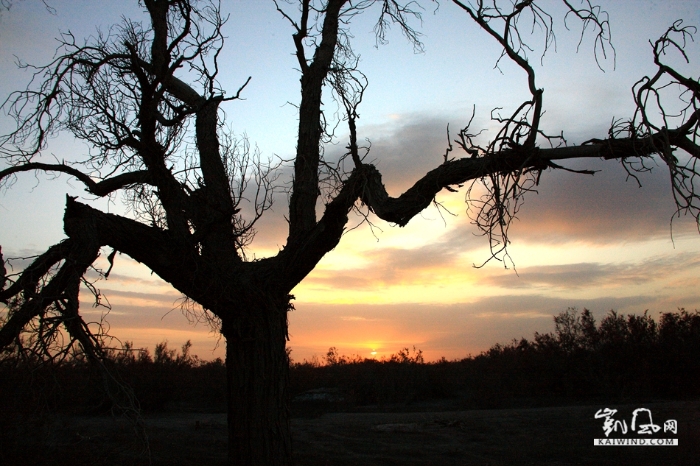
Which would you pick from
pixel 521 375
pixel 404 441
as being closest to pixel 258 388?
pixel 404 441

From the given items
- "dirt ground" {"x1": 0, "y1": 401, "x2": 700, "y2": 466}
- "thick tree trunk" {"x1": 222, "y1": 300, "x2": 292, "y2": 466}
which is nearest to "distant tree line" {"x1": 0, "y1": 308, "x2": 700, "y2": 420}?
"dirt ground" {"x1": 0, "y1": 401, "x2": 700, "y2": 466}

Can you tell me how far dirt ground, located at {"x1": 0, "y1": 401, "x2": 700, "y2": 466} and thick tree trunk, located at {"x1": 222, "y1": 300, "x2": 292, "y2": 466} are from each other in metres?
1.86

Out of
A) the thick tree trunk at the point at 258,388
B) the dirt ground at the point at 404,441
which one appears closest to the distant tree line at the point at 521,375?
the dirt ground at the point at 404,441

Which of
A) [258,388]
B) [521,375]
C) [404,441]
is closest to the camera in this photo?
[258,388]

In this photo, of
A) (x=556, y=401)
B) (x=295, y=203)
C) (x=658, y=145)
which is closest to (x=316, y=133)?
(x=295, y=203)

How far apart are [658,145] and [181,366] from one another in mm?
18675

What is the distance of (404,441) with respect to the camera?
11750mm

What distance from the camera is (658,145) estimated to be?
4.99 metres

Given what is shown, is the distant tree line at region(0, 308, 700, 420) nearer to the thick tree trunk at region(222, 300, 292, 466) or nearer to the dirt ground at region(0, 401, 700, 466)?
the dirt ground at region(0, 401, 700, 466)

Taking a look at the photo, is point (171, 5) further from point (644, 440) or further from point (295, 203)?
point (644, 440)

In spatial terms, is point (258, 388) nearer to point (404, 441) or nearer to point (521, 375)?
point (404, 441)

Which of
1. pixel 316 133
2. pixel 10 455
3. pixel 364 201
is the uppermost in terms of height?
pixel 316 133

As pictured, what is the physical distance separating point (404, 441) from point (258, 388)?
6.14 meters

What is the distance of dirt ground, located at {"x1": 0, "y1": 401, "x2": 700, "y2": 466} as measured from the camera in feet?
29.2
